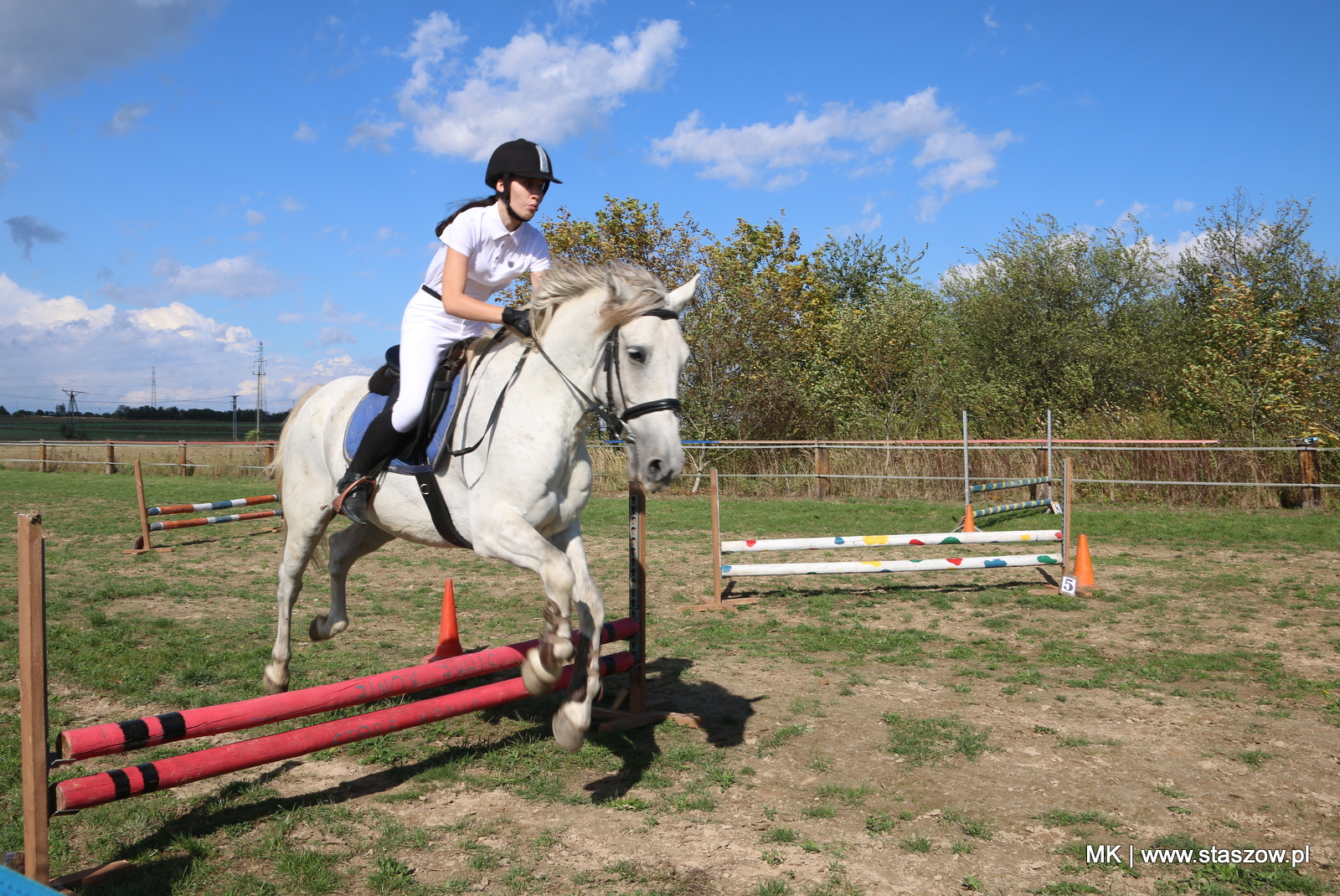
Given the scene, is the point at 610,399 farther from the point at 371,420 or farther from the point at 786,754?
the point at 786,754

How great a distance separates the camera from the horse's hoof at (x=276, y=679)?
4.64 m

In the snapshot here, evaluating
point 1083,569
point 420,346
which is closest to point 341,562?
point 420,346

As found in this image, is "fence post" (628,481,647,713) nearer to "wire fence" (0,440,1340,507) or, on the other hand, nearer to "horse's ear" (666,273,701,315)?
"horse's ear" (666,273,701,315)

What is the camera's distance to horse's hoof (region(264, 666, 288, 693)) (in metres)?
4.64

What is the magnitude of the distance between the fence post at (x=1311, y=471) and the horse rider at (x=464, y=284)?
625 inches

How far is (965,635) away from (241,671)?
5724mm

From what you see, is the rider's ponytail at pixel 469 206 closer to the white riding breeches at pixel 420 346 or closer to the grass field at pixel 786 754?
the white riding breeches at pixel 420 346

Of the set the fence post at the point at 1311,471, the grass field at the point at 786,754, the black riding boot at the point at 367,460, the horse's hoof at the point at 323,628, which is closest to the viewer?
the grass field at the point at 786,754

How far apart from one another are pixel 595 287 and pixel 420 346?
3.26 feet

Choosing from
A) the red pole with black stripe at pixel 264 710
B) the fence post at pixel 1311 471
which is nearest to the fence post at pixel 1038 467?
the fence post at pixel 1311 471

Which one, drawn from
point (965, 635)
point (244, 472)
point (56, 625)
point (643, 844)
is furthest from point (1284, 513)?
point (244, 472)

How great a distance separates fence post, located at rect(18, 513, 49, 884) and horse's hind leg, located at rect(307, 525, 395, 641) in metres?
2.13

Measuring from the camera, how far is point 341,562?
4977mm

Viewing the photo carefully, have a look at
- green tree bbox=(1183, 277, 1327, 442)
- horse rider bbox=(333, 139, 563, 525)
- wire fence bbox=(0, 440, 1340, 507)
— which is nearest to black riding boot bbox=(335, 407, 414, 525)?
horse rider bbox=(333, 139, 563, 525)
